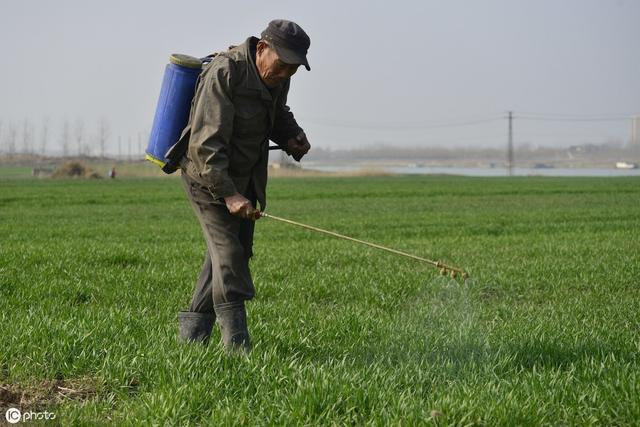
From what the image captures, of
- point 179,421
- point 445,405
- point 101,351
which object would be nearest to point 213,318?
point 101,351

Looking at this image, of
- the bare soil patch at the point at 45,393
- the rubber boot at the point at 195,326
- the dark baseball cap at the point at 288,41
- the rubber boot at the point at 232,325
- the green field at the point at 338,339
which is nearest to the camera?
the green field at the point at 338,339

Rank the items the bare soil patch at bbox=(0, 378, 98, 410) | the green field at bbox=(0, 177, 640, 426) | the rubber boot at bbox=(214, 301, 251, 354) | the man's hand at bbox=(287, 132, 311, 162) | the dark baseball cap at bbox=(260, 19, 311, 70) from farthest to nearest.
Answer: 1. the man's hand at bbox=(287, 132, 311, 162)
2. the rubber boot at bbox=(214, 301, 251, 354)
3. the dark baseball cap at bbox=(260, 19, 311, 70)
4. the bare soil patch at bbox=(0, 378, 98, 410)
5. the green field at bbox=(0, 177, 640, 426)

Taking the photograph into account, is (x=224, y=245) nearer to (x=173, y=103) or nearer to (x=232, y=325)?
(x=232, y=325)

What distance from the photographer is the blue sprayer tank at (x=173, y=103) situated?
569 centimetres

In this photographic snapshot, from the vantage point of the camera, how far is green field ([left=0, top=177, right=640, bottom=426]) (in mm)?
4457

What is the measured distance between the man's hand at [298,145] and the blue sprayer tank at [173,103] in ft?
2.76

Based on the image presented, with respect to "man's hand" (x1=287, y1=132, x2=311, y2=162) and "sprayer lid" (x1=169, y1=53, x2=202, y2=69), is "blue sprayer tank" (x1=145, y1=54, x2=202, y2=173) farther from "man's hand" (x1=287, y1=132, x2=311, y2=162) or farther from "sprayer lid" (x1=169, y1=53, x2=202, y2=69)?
"man's hand" (x1=287, y1=132, x2=311, y2=162)

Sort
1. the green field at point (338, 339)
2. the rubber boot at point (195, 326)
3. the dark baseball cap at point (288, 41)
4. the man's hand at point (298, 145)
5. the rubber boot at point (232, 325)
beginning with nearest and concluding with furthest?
the green field at point (338, 339) → the dark baseball cap at point (288, 41) → the rubber boot at point (232, 325) → the rubber boot at point (195, 326) → the man's hand at point (298, 145)

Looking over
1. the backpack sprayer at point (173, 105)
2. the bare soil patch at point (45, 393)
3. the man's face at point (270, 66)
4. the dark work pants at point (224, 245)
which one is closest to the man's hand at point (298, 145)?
the dark work pants at point (224, 245)

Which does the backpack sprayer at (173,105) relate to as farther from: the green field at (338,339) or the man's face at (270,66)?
the green field at (338,339)

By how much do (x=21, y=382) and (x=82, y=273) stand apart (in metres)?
5.01

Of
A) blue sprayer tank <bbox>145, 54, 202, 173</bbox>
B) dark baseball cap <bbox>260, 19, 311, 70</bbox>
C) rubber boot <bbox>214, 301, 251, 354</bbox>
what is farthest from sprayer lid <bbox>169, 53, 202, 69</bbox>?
rubber boot <bbox>214, 301, 251, 354</bbox>

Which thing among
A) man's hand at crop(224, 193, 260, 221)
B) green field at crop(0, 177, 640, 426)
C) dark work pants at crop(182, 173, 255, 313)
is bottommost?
green field at crop(0, 177, 640, 426)

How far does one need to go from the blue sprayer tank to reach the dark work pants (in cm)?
26
